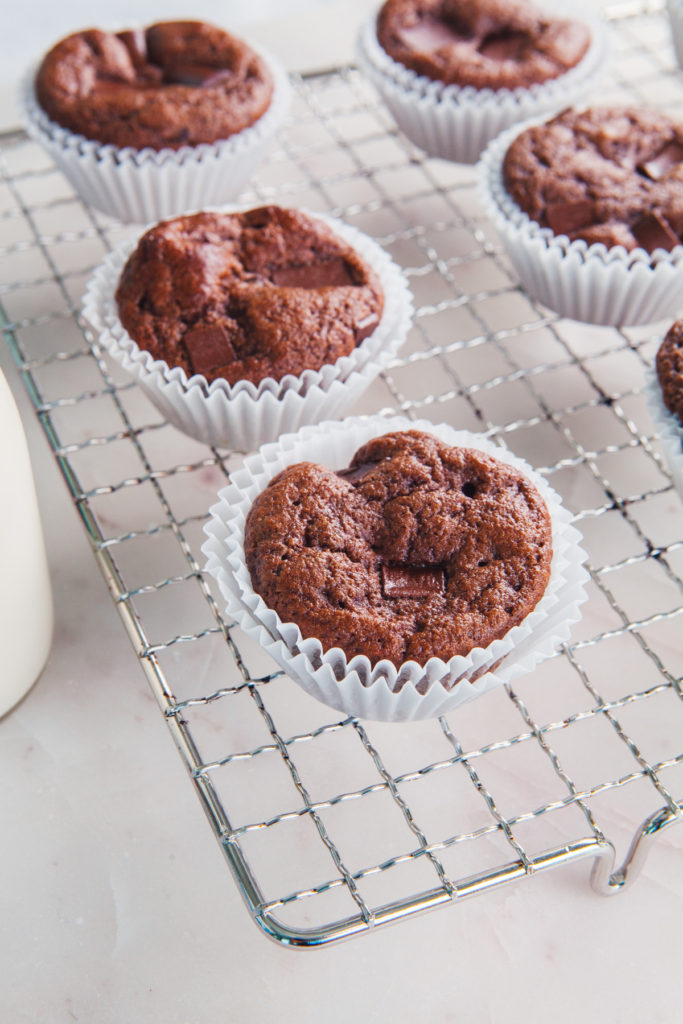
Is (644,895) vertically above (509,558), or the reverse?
(509,558)

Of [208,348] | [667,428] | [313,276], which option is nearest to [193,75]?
[313,276]

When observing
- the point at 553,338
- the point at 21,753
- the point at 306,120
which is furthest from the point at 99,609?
the point at 306,120

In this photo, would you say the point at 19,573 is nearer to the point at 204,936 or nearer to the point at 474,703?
the point at 204,936

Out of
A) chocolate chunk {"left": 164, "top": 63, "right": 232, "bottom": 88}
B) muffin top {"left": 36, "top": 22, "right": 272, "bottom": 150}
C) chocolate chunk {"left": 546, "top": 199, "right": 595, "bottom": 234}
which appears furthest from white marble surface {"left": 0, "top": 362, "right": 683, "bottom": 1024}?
chocolate chunk {"left": 164, "top": 63, "right": 232, "bottom": 88}

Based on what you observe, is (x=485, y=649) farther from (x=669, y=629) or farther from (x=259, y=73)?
(x=259, y=73)

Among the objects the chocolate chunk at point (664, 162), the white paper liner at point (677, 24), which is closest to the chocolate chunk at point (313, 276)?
the chocolate chunk at point (664, 162)

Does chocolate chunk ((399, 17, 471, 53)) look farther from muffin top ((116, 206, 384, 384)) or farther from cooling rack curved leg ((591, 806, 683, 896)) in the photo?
cooling rack curved leg ((591, 806, 683, 896))

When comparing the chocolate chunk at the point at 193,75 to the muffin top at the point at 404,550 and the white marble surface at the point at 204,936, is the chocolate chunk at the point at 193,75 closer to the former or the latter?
the muffin top at the point at 404,550
